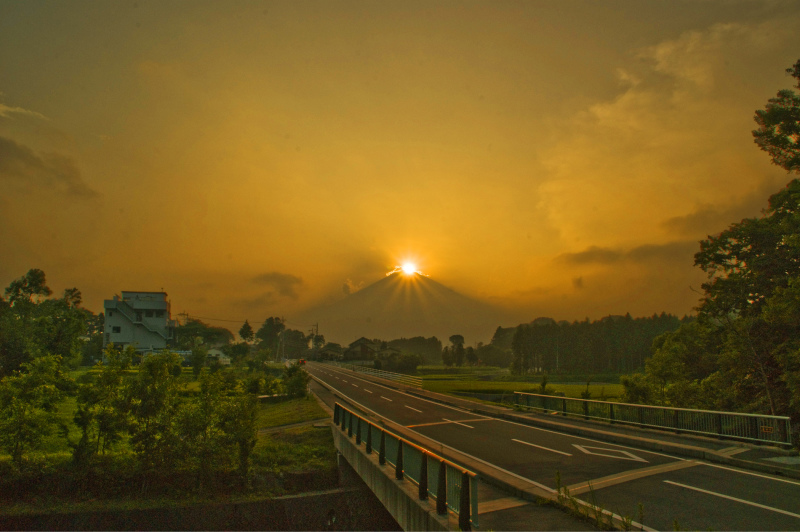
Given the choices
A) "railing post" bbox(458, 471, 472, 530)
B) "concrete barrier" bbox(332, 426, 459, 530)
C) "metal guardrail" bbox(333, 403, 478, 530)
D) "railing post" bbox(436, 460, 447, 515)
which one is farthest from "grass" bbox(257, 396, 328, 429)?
"railing post" bbox(458, 471, 472, 530)

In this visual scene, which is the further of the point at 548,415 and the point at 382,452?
the point at 548,415

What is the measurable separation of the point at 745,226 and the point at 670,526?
2048 centimetres

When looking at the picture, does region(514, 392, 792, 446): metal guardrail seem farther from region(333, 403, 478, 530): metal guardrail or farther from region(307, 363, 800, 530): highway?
region(333, 403, 478, 530): metal guardrail

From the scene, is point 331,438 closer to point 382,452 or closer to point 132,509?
point 132,509

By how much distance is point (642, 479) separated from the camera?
35.8 ft

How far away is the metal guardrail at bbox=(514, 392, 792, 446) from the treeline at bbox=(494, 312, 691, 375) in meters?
108

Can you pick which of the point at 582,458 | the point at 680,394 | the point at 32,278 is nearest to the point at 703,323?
the point at 680,394

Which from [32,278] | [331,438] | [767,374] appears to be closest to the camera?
[767,374]

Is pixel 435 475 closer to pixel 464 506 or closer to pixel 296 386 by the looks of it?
pixel 464 506

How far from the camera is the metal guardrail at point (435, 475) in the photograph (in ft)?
24.9

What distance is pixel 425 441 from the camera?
16750mm

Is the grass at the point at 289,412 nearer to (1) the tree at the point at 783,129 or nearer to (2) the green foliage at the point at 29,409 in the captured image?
(2) the green foliage at the point at 29,409

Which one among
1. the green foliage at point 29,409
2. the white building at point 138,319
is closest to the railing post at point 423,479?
the green foliage at point 29,409

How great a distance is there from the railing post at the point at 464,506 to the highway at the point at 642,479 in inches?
102
